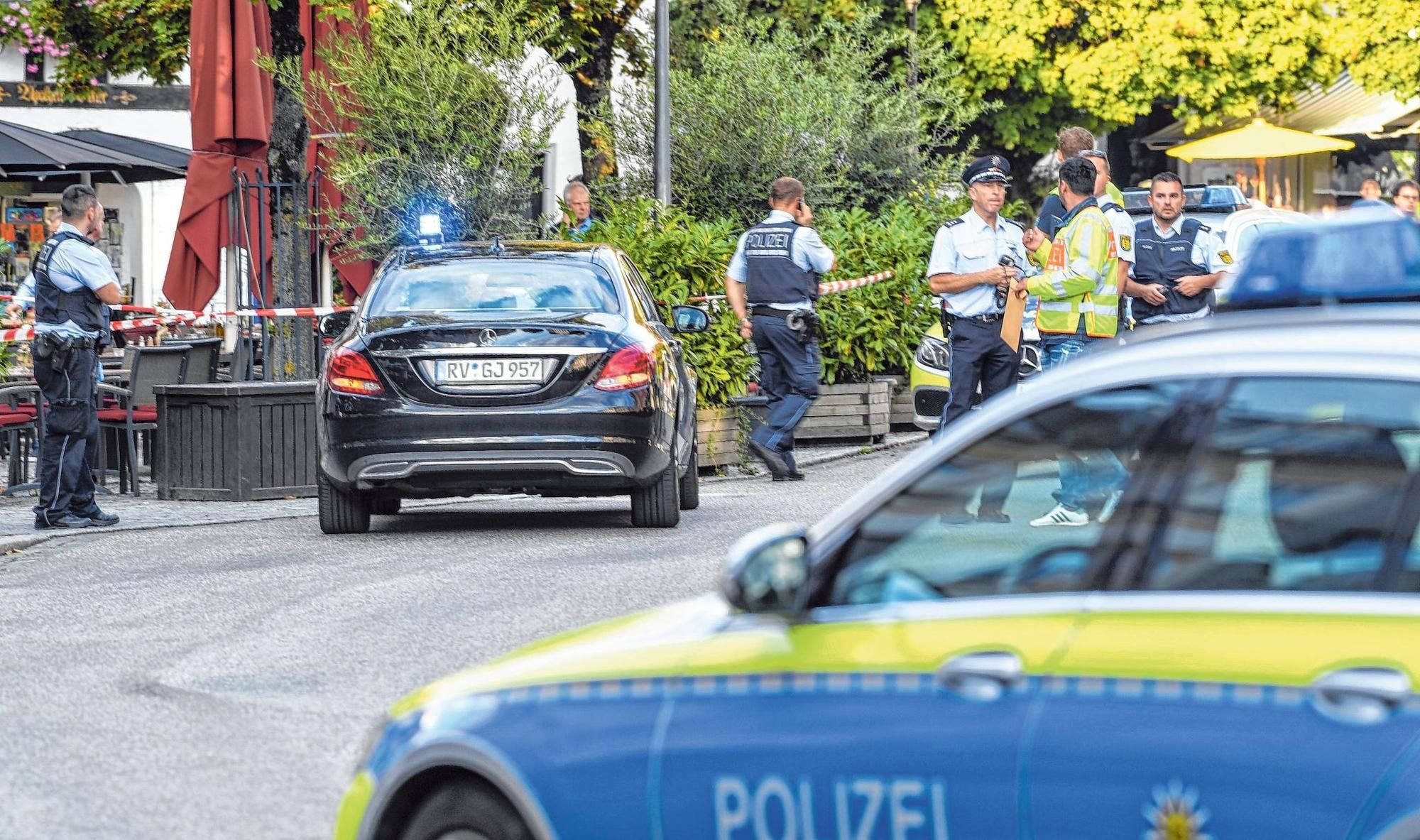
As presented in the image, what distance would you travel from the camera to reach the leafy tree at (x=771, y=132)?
22266mm

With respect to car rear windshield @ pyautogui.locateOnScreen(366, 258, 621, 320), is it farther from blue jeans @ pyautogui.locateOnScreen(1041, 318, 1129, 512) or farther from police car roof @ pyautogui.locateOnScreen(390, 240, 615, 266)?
blue jeans @ pyautogui.locateOnScreen(1041, 318, 1129, 512)

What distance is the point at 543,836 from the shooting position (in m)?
4.05

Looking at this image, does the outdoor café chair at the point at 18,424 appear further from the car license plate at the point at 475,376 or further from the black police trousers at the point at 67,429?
the car license plate at the point at 475,376

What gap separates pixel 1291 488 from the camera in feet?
11.7

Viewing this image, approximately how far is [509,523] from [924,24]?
28.4 m

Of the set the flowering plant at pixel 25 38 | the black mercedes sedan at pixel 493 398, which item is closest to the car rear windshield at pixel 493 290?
the black mercedes sedan at pixel 493 398

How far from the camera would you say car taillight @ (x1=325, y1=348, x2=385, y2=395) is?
37.4 feet

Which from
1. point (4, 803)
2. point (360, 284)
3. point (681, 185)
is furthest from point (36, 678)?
point (681, 185)

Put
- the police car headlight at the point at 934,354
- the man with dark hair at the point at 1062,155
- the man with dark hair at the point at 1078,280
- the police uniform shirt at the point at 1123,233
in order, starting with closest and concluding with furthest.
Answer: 1. the man with dark hair at the point at 1078,280
2. the police uniform shirt at the point at 1123,233
3. the man with dark hair at the point at 1062,155
4. the police car headlight at the point at 934,354

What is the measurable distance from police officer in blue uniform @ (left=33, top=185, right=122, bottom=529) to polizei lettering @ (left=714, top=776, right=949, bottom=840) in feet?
30.7

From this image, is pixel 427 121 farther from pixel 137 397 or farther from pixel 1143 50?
Result: pixel 1143 50

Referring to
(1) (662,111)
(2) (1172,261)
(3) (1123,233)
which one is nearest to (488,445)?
(3) (1123,233)

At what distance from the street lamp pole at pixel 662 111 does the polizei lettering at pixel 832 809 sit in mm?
16137

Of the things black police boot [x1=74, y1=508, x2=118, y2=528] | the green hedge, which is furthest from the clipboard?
black police boot [x1=74, y1=508, x2=118, y2=528]
